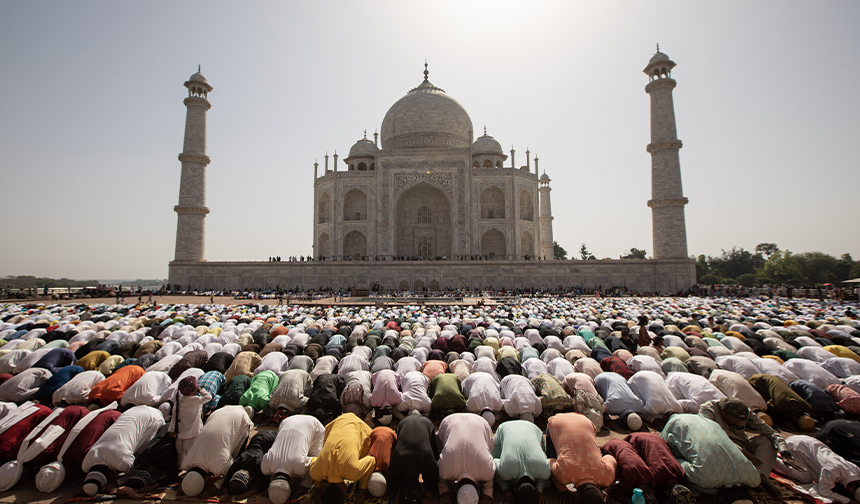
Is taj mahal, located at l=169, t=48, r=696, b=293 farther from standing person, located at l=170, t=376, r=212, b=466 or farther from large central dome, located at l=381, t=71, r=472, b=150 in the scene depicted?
standing person, located at l=170, t=376, r=212, b=466

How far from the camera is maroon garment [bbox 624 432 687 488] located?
3727 millimetres

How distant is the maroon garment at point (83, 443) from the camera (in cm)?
411

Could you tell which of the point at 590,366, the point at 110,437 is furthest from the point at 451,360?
the point at 110,437

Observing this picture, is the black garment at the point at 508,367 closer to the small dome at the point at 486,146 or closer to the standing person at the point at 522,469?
the standing person at the point at 522,469

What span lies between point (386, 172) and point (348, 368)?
24815mm

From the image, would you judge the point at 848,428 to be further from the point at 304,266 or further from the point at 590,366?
the point at 304,266

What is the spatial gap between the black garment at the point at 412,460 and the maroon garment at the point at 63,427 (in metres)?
3.15

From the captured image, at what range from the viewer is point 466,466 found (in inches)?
151

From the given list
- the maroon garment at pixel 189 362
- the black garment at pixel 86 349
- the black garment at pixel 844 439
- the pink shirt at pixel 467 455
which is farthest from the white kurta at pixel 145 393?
the black garment at pixel 844 439

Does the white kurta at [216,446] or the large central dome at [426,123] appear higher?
the large central dome at [426,123]

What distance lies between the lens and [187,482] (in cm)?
398

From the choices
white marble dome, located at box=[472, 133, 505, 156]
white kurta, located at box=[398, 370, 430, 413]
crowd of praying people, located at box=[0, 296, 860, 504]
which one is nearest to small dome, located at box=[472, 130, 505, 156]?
white marble dome, located at box=[472, 133, 505, 156]

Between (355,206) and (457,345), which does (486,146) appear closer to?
(355,206)

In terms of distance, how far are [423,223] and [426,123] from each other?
771 cm
